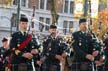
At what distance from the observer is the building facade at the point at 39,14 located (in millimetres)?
52494

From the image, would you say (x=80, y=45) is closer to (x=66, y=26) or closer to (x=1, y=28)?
(x=1, y=28)

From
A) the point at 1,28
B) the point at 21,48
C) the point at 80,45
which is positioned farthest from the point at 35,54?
the point at 1,28

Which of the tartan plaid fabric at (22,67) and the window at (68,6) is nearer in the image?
the tartan plaid fabric at (22,67)

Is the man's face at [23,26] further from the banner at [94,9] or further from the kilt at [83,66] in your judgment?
the banner at [94,9]

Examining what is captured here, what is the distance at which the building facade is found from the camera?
52494 millimetres

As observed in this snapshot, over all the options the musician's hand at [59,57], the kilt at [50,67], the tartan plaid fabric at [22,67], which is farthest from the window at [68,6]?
the tartan plaid fabric at [22,67]

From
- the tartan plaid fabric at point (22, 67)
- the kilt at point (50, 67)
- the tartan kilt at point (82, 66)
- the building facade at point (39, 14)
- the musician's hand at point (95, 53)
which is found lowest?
the building facade at point (39, 14)

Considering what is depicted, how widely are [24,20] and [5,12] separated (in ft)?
139

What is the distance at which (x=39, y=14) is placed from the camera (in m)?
56.4

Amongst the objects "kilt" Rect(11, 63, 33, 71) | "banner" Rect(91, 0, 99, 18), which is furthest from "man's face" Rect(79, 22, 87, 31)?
"banner" Rect(91, 0, 99, 18)

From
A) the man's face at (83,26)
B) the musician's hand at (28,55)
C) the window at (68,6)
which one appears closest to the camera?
the musician's hand at (28,55)

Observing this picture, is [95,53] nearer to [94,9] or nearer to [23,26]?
[23,26]

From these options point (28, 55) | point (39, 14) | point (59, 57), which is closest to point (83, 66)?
point (59, 57)

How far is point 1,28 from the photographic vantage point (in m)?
52.6
